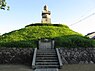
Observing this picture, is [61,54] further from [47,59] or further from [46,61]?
[46,61]

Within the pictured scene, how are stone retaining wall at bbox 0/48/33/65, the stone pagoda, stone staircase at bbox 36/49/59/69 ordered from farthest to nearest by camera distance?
the stone pagoda → stone retaining wall at bbox 0/48/33/65 → stone staircase at bbox 36/49/59/69

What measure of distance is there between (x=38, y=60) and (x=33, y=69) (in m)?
1.94

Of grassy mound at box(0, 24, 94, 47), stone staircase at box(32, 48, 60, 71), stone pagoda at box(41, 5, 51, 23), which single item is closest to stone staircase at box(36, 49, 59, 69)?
stone staircase at box(32, 48, 60, 71)

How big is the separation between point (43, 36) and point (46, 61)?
8976 mm

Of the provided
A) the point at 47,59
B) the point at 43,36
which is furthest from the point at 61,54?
the point at 43,36

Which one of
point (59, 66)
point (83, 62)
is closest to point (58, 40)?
point (83, 62)

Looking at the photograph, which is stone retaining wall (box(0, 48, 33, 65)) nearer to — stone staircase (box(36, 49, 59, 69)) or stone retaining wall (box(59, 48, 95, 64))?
stone staircase (box(36, 49, 59, 69))

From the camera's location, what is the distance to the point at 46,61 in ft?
64.5

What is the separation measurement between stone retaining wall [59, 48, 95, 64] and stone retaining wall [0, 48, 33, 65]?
2.99m

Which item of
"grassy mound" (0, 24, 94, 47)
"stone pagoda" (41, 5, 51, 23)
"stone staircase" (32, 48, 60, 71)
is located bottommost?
"stone staircase" (32, 48, 60, 71)

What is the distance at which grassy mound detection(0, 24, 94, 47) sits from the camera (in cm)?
2352

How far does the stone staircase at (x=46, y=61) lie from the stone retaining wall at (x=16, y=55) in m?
0.98

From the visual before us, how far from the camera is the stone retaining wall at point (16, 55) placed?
2183cm

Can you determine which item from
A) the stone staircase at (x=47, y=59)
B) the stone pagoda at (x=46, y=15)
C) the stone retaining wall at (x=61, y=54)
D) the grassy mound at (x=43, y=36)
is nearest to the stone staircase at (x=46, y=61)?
the stone staircase at (x=47, y=59)
